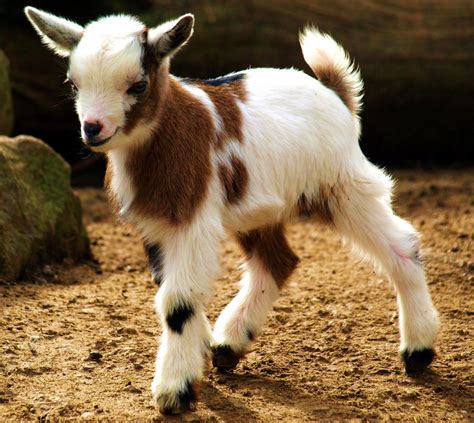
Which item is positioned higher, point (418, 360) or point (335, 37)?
point (335, 37)

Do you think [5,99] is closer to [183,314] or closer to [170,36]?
[170,36]

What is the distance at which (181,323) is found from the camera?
4.76m

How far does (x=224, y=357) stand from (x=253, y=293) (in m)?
0.49

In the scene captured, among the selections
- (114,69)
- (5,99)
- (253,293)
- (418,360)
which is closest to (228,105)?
(114,69)

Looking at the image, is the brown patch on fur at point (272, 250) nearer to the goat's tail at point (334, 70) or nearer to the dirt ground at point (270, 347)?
the dirt ground at point (270, 347)

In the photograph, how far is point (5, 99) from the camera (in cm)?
876

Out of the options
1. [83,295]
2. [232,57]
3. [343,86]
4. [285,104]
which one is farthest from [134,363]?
[232,57]

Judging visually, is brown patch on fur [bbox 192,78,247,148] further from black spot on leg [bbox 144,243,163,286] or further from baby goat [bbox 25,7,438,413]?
black spot on leg [bbox 144,243,163,286]

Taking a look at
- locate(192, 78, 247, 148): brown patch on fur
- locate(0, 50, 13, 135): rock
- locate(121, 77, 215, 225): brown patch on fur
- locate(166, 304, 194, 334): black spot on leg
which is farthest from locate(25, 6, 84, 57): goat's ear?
locate(0, 50, 13, 135): rock

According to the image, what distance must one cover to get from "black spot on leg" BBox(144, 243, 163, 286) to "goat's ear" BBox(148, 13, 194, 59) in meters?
1.10

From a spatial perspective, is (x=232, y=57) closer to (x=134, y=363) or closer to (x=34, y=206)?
(x=34, y=206)

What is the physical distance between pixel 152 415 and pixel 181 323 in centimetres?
52

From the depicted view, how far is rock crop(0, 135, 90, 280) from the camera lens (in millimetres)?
6777

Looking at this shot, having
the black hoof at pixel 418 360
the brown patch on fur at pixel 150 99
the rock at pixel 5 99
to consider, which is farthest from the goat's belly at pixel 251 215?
the rock at pixel 5 99
